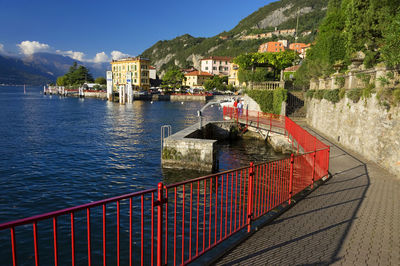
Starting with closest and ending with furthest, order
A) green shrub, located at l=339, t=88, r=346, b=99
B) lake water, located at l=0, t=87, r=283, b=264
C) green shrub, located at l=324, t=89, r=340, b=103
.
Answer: lake water, located at l=0, t=87, r=283, b=264
green shrub, located at l=339, t=88, r=346, b=99
green shrub, located at l=324, t=89, r=340, b=103

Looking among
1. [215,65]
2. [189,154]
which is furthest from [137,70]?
[189,154]

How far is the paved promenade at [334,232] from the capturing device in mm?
5418

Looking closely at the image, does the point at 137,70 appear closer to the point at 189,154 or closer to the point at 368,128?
the point at 189,154

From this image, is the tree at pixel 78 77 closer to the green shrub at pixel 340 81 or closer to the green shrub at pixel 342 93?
the green shrub at pixel 340 81

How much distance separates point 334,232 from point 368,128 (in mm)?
9576

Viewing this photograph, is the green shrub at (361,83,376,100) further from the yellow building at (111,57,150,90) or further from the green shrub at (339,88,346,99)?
the yellow building at (111,57,150,90)

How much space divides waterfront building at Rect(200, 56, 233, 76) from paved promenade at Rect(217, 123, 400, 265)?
464ft

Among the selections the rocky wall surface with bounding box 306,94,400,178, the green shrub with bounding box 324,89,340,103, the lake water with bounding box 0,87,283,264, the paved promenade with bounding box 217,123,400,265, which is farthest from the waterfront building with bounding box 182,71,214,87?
the paved promenade with bounding box 217,123,400,265

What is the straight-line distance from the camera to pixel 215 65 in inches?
5861

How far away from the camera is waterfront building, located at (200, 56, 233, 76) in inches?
5817

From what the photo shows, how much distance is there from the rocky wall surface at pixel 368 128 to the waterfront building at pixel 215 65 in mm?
129527

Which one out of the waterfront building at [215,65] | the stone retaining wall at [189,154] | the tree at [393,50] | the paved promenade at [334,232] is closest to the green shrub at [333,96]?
the tree at [393,50]

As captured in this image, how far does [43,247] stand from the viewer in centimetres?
839

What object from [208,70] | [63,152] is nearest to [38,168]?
[63,152]
